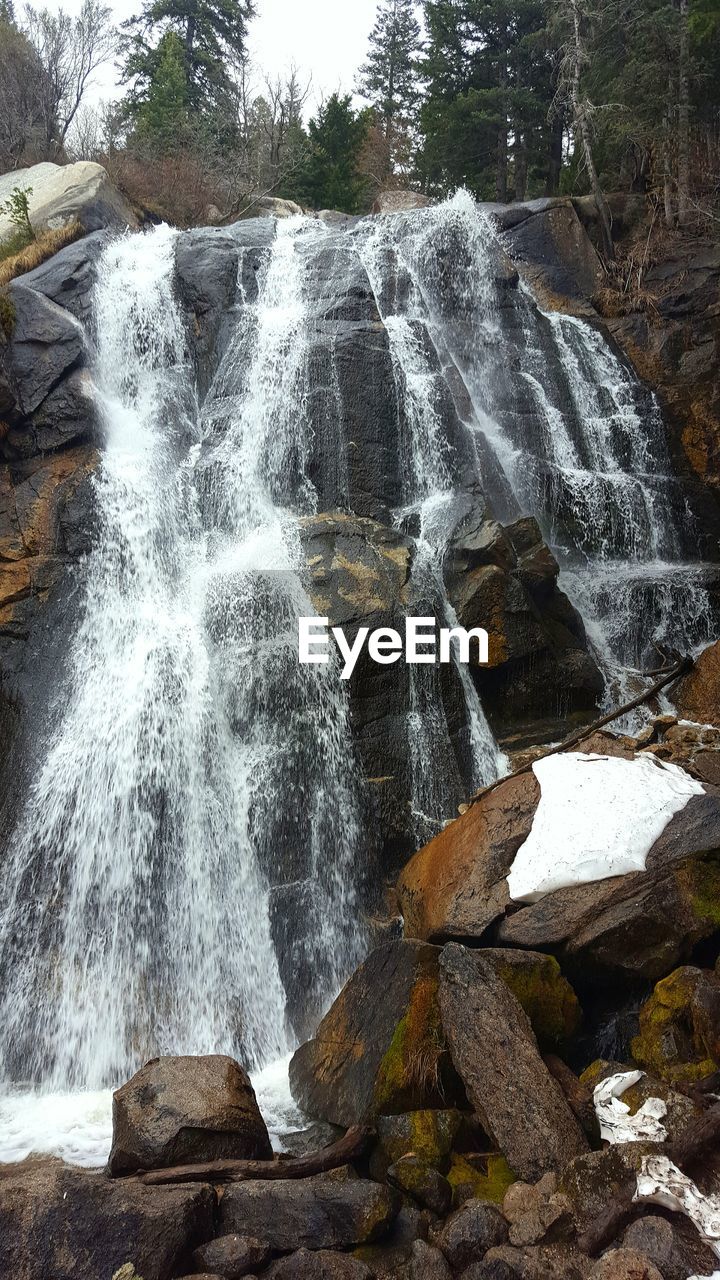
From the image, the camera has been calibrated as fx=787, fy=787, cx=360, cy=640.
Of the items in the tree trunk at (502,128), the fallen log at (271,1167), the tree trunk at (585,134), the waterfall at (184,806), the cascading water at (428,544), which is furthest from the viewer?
the tree trunk at (502,128)

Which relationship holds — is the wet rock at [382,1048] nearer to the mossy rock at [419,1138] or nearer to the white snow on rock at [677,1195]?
the mossy rock at [419,1138]

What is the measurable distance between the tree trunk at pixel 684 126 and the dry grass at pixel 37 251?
13.0 metres

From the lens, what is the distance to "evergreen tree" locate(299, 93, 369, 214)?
25938mm

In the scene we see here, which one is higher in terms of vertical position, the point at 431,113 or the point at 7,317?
the point at 431,113

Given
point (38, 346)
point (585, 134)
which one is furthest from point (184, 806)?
point (585, 134)

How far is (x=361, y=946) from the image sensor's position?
24.8ft

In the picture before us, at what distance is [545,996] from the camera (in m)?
5.06

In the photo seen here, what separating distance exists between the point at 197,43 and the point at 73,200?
59.6 feet

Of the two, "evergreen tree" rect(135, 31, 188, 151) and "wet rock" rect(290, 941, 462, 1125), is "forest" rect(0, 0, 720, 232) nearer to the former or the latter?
"evergreen tree" rect(135, 31, 188, 151)

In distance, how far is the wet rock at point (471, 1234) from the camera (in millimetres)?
3646

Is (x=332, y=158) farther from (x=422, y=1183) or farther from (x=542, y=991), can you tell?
(x=422, y=1183)

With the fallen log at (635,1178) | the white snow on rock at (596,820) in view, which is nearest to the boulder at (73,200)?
the white snow on rock at (596,820)

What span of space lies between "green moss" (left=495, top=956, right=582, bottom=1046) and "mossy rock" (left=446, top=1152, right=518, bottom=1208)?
2.87 ft

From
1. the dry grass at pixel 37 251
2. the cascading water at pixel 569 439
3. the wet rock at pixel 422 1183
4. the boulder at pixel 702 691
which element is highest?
the dry grass at pixel 37 251
